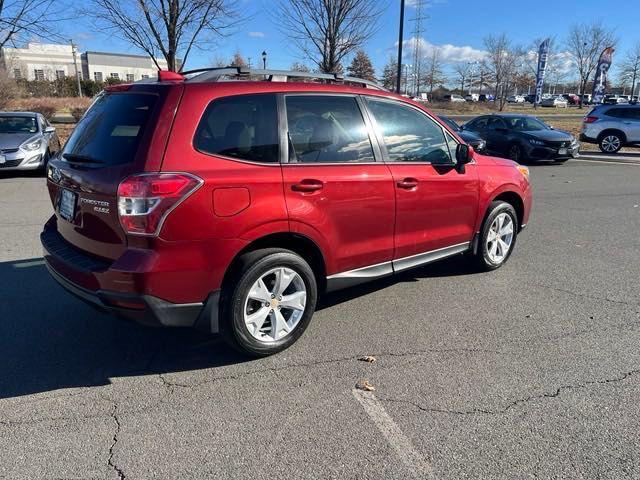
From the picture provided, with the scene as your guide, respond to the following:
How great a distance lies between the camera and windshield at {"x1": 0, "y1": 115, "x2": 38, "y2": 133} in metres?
11.7

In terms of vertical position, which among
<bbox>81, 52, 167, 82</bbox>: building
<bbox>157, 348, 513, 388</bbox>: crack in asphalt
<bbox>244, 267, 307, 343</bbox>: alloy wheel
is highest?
<bbox>81, 52, 167, 82</bbox>: building

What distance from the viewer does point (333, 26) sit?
686 inches

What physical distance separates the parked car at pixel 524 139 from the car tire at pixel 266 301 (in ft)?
46.4

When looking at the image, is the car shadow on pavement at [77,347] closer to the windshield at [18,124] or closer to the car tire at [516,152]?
the windshield at [18,124]

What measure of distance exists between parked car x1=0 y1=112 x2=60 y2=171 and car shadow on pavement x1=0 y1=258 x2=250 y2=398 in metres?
7.79

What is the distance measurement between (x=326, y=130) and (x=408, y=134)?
0.88m

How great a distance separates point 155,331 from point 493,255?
343 centimetres

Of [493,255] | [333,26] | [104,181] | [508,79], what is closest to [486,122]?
[333,26]

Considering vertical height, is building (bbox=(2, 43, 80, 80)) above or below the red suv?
above

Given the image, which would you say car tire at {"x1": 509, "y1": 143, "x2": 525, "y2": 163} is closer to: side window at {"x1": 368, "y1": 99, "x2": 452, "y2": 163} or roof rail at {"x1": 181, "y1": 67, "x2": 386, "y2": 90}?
side window at {"x1": 368, "y1": 99, "x2": 452, "y2": 163}

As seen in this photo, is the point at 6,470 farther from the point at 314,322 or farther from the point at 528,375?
the point at 528,375

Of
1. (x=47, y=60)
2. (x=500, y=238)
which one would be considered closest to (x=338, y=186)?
(x=500, y=238)

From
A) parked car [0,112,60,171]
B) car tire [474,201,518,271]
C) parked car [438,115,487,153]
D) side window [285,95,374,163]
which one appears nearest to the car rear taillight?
side window [285,95,374,163]

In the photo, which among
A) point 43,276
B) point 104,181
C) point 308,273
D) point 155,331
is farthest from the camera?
point 43,276
